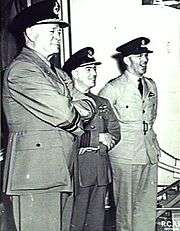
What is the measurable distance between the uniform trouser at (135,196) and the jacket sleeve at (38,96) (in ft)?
0.77

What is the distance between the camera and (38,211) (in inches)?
41.3

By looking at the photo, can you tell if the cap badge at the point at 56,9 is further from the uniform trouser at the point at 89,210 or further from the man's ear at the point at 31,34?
the uniform trouser at the point at 89,210

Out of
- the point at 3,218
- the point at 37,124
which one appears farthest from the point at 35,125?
the point at 3,218

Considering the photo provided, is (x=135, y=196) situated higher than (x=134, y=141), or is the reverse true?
(x=134, y=141)

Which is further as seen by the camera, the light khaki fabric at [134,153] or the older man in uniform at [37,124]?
the light khaki fabric at [134,153]

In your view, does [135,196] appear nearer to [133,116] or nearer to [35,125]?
[133,116]

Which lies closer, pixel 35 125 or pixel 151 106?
pixel 35 125

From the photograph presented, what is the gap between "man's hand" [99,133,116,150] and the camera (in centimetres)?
113

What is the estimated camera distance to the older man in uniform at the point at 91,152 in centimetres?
112

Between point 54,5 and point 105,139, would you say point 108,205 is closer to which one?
point 105,139

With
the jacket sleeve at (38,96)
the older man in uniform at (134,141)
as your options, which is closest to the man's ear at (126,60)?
the older man in uniform at (134,141)

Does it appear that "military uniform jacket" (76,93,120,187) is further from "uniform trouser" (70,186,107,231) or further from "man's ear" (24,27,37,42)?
"man's ear" (24,27,37,42)

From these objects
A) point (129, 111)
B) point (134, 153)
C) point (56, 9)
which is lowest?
point (134, 153)

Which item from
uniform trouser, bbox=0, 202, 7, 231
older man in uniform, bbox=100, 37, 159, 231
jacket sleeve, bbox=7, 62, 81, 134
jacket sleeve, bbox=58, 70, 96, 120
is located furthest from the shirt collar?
uniform trouser, bbox=0, 202, 7, 231
